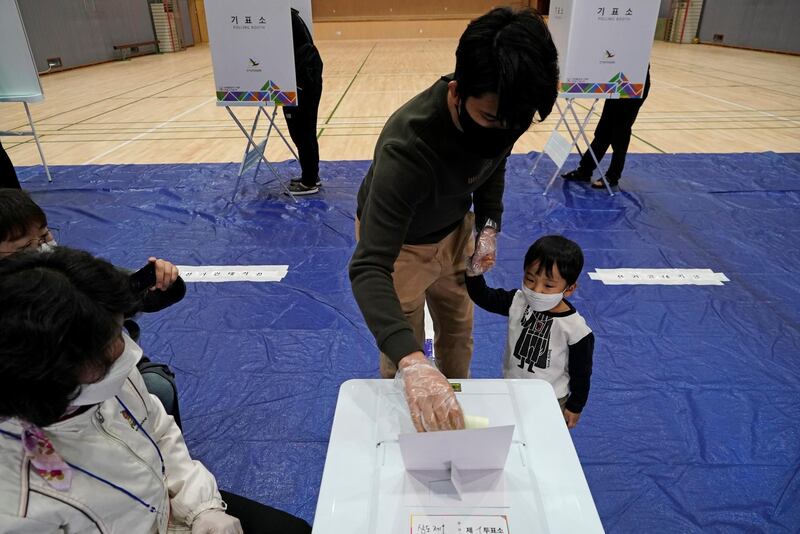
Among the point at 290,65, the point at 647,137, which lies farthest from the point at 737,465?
the point at 647,137

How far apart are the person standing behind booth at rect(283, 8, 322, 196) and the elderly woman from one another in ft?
10.4

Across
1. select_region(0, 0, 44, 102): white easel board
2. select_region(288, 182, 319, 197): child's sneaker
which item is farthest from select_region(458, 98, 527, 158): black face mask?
select_region(0, 0, 44, 102): white easel board

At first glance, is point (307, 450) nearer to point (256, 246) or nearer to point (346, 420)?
point (346, 420)

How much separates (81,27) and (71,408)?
14019 mm

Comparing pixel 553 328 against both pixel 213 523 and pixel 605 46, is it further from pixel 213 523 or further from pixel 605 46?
pixel 605 46

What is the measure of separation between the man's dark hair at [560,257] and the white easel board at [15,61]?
181 inches

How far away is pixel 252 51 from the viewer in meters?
3.51

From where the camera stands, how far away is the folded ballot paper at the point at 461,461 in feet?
2.55

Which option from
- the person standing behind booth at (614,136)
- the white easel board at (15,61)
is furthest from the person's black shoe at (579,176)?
the white easel board at (15,61)

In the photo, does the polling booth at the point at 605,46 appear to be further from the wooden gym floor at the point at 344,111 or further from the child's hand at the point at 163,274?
the child's hand at the point at 163,274

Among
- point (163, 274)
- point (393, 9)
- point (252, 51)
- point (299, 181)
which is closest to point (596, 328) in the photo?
point (163, 274)

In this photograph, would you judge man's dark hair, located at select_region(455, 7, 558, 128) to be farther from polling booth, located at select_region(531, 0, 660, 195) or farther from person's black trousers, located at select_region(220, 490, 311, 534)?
polling booth, located at select_region(531, 0, 660, 195)

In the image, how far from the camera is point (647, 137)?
18.2ft

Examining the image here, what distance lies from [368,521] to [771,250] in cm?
331
